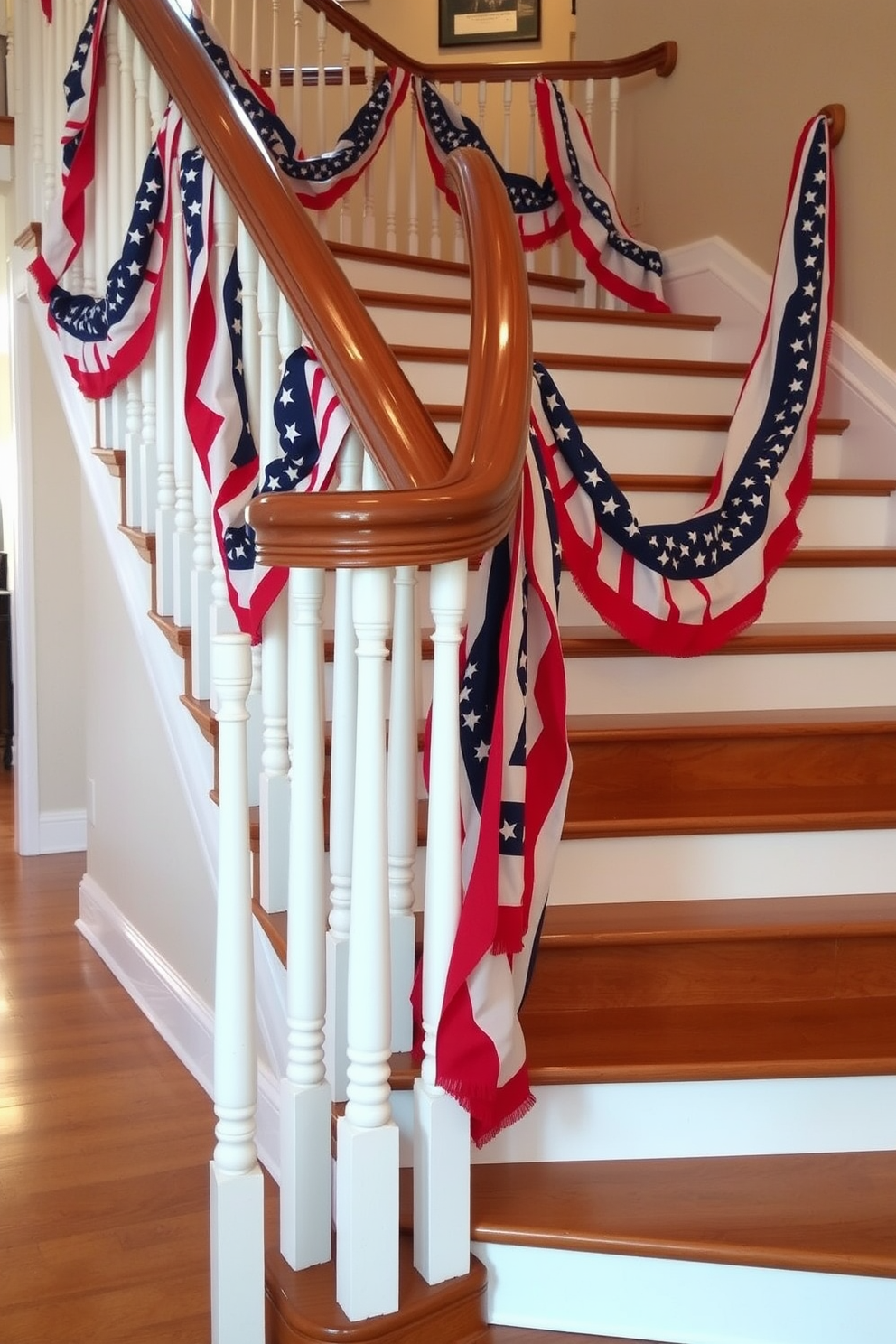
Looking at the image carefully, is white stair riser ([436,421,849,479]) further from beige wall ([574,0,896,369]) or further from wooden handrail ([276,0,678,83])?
wooden handrail ([276,0,678,83])

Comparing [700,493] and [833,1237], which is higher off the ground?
[700,493]

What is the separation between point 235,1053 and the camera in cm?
137

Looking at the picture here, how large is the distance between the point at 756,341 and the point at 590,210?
0.66m

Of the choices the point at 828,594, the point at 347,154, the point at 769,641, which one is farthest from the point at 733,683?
the point at 347,154

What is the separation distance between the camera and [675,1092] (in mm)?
1670

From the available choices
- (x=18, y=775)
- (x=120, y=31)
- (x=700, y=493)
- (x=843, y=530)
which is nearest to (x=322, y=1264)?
(x=700, y=493)

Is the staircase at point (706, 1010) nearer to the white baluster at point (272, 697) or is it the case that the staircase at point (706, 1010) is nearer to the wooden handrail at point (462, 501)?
the white baluster at point (272, 697)

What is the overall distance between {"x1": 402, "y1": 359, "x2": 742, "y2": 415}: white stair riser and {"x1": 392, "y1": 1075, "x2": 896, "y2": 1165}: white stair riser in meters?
1.70

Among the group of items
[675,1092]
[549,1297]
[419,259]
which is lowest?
[549,1297]

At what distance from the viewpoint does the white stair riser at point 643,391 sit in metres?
3.04

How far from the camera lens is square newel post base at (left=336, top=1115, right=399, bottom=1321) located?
1.38 metres

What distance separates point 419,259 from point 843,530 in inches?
54.6

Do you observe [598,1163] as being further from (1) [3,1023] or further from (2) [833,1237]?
(1) [3,1023]

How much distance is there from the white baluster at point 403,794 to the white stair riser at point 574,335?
165 cm
